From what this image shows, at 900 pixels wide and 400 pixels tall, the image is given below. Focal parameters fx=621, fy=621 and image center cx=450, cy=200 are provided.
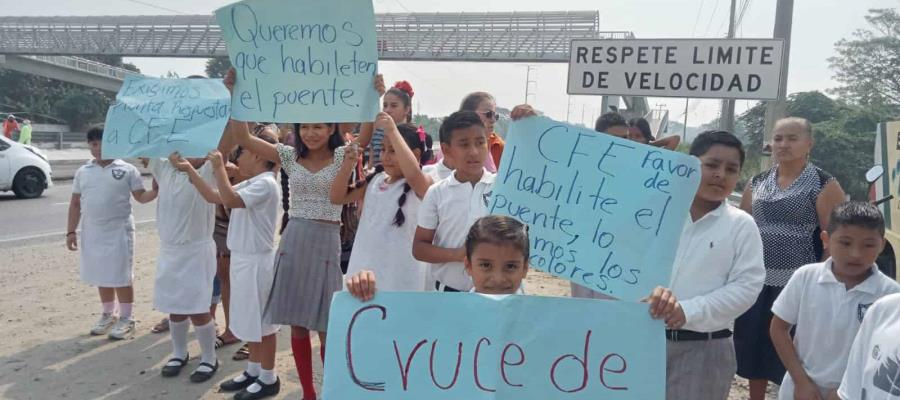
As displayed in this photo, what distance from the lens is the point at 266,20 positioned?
115 inches

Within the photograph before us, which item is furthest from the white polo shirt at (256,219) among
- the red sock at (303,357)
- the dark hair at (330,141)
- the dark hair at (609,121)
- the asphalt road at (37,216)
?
the asphalt road at (37,216)

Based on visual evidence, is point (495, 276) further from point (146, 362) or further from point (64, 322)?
point (64, 322)

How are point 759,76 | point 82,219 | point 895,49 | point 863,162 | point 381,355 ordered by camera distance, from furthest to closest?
point 895,49 → point 863,162 → point 82,219 → point 759,76 → point 381,355

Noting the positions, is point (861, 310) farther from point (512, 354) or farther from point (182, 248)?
point (182, 248)

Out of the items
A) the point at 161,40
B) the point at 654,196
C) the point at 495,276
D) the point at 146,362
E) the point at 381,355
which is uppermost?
the point at 161,40

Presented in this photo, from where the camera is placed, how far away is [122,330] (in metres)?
4.68

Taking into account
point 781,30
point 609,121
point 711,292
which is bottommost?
point 711,292

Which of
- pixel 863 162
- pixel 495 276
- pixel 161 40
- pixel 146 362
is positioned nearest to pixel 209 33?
pixel 161 40

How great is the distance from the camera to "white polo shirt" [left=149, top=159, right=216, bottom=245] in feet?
12.9

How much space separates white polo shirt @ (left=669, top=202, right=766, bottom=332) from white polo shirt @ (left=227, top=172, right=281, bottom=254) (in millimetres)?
2306

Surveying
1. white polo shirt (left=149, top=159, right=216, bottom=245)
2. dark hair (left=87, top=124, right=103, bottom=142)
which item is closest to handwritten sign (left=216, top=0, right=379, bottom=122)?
white polo shirt (left=149, top=159, right=216, bottom=245)

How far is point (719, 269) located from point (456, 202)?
3.59 feet

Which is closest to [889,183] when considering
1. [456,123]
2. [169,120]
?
[456,123]

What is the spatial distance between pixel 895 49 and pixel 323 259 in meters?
39.4
